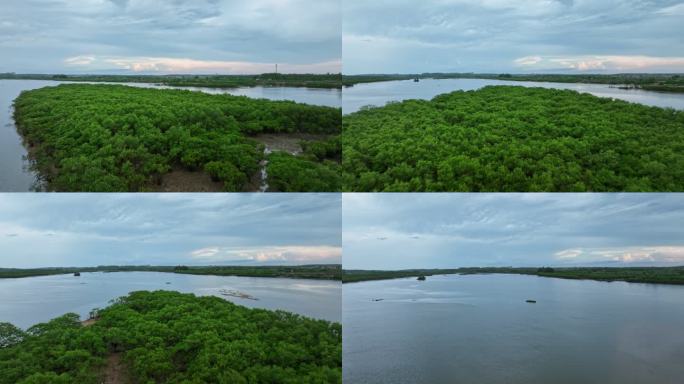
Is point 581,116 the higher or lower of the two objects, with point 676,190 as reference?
higher

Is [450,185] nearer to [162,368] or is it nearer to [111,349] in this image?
[162,368]

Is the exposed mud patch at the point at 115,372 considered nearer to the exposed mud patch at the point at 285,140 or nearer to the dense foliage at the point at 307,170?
the dense foliage at the point at 307,170

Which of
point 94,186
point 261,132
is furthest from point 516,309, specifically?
point 94,186

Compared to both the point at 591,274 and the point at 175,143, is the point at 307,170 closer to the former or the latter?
the point at 175,143

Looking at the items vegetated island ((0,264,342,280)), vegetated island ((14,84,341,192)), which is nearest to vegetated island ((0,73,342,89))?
vegetated island ((14,84,341,192))

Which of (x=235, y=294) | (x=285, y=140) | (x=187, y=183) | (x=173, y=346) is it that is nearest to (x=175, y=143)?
(x=187, y=183)

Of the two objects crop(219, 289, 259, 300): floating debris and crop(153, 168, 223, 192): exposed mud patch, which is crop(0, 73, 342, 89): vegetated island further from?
crop(219, 289, 259, 300): floating debris

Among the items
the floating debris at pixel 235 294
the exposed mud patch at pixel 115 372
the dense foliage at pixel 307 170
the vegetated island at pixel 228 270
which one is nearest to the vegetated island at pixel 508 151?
the dense foliage at pixel 307 170
